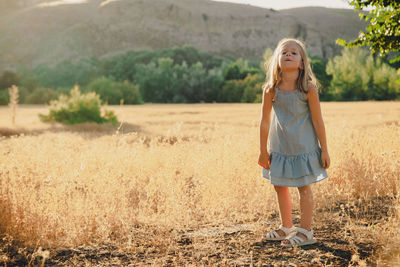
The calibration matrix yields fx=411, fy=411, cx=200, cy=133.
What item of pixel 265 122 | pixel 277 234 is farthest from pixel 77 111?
pixel 277 234

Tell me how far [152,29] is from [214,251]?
91115 millimetres

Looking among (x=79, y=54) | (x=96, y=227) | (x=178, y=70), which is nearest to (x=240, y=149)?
(x=96, y=227)

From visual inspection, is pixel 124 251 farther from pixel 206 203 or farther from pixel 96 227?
pixel 206 203

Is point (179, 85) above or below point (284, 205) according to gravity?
below

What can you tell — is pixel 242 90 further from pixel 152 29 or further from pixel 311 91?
pixel 152 29

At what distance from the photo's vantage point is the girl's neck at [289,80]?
3535mm

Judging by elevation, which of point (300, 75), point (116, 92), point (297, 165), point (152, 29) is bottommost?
point (116, 92)

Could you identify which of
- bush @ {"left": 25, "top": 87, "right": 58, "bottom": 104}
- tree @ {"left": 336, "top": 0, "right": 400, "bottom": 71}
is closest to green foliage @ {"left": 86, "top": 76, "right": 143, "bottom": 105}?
bush @ {"left": 25, "top": 87, "right": 58, "bottom": 104}

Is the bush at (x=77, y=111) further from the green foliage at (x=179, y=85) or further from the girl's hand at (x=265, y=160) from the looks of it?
the green foliage at (x=179, y=85)

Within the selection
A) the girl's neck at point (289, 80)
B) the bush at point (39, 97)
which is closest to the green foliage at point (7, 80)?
the bush at point (39, 97)

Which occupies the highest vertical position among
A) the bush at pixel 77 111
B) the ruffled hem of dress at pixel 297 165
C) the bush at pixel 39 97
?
the ruffled hem of dress at pixel 297 165

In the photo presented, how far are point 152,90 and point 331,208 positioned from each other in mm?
35616

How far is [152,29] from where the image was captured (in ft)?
297

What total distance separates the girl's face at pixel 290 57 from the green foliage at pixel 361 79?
35.3m
